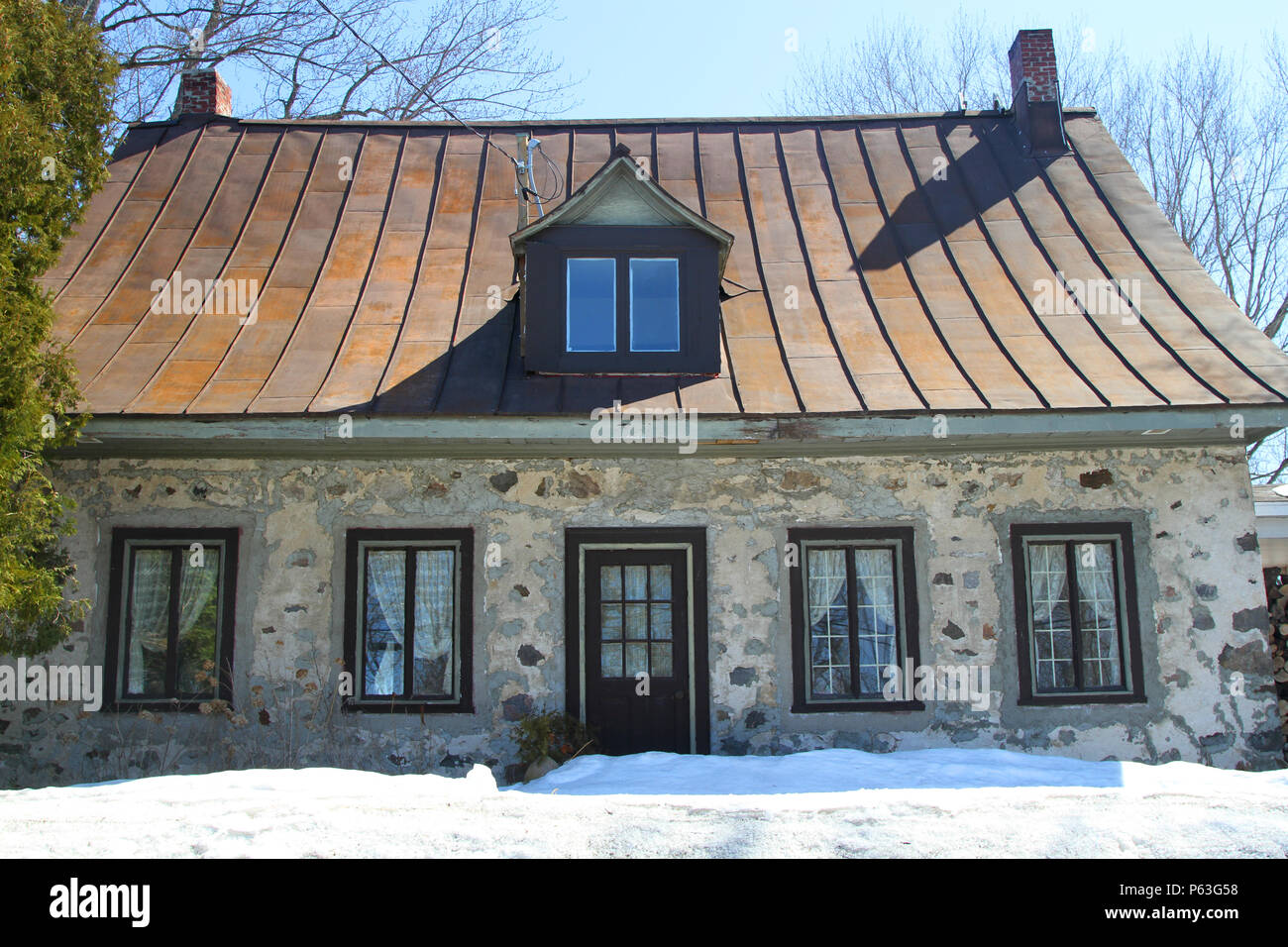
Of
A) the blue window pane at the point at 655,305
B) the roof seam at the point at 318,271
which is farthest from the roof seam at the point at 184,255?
the blue window pane at the point at 655,305

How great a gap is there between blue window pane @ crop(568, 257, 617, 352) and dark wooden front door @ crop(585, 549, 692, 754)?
1672mm

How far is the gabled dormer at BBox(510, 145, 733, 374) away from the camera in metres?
7.74

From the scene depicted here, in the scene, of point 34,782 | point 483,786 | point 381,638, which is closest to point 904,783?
point 483,786

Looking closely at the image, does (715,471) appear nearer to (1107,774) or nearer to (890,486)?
(890,486)

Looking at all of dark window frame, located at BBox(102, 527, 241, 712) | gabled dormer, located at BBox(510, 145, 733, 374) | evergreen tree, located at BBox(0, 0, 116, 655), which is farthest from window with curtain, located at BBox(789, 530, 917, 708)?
evergreen tree, located at BBox(0, 0, 116, 655)

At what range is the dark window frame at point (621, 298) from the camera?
7691 mm

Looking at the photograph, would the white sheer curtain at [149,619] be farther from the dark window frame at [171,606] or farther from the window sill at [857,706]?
the window sill at [857,706]

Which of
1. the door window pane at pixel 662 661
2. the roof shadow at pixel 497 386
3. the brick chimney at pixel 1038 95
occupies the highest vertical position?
the brick chimney at pixel 1038 95

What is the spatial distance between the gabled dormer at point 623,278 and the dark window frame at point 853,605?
1.61 m

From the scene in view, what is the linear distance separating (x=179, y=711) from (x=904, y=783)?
510 cm

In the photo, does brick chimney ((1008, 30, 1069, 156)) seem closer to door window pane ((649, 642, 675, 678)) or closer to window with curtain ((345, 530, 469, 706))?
door window pane ((649, 642, 675, 678))
